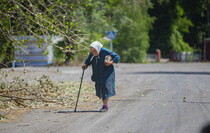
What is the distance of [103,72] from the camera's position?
24.9 feet

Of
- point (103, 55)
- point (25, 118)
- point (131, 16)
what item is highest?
point (131, 16)

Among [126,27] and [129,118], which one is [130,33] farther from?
[129,118]

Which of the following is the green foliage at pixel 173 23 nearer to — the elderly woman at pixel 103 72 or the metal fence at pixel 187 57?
the metal fence at pixel 187 57

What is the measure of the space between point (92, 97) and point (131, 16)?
24.5 meters

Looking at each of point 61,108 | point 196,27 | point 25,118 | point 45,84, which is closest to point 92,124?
point 25,118

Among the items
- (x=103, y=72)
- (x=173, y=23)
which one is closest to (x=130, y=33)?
(x=173, y=23)

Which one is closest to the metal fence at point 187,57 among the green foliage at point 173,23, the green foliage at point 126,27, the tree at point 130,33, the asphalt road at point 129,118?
the green foliage at point 173,23

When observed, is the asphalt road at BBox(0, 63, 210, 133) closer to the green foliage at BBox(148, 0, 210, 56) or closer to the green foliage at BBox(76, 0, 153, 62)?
the green foliage at BBox(76, 0, 153, 62)

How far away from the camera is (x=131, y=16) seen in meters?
33.4

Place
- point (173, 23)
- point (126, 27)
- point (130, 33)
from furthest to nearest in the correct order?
point (173, 23)
point (130, 33)
point (126, 27)

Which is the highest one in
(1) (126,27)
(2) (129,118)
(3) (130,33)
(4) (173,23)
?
(4) (173,23)

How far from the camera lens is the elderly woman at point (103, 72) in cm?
747

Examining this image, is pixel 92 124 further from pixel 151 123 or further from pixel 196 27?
pixel 196 27

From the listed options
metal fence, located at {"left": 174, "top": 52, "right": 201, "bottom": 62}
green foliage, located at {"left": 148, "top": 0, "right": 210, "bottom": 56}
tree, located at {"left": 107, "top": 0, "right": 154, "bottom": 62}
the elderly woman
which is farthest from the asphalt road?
green foliage, located at {"left": 148, "top": 0, "right": 210, "bottom": 56}
